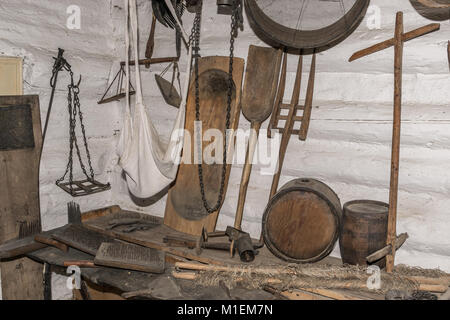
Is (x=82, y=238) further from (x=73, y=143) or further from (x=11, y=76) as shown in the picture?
(x=11, y=76)

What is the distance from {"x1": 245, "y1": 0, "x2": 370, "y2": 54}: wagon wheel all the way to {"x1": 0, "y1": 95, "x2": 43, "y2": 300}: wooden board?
62.8 inches

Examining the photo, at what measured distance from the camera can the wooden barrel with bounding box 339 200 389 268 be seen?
6.77 ft

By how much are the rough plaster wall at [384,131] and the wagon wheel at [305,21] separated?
0.54 feet

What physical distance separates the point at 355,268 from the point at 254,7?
1.52 meters

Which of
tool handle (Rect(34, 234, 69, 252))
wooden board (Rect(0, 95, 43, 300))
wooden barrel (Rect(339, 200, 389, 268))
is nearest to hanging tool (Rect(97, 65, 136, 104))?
wooden board (Rect(0, 95, 43, 300))

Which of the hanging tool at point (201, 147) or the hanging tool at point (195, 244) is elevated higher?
the hanging tool at point (201, 147)

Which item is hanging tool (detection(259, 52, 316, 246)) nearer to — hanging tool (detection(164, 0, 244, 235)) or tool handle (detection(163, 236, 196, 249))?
hanging tool (detection(164, 0, 244, 235))

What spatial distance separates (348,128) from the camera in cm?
234

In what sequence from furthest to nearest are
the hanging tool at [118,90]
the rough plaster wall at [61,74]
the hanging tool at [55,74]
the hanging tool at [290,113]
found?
1. the hanging tool at [118,90]
2. the hanging tool at [55,74]
3. the rough plaster wall at [61,74]
4. the hanging tool at [290,113]

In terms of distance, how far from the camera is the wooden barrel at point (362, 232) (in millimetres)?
2062

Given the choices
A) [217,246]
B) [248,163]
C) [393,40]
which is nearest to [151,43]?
[248,163]

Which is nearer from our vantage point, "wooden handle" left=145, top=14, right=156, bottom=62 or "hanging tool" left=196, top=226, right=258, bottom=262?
"hanging tool" left=196, top=226, right=258, bottom=262

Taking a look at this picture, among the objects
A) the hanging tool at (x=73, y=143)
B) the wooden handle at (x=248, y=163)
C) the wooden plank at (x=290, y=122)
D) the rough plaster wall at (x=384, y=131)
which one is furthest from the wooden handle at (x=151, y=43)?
the wooden plank at (x=290, y=122)

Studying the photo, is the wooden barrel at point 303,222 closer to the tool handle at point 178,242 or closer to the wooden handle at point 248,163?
the wooden handle at point 248,163
